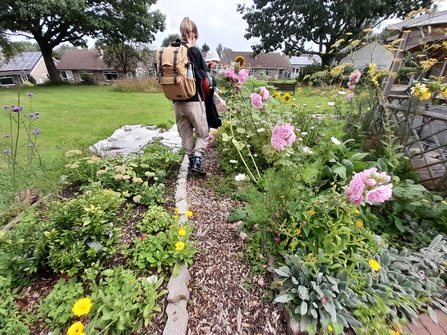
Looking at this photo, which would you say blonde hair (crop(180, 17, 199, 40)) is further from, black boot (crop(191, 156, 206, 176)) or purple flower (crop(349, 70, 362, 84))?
purple flower (crop(349, 70, 362, 84))

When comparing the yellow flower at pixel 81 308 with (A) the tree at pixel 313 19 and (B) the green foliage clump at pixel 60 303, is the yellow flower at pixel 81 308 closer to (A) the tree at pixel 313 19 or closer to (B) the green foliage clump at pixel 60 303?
(B) the green foliage clump at pixel 60 303

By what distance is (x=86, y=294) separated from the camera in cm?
129

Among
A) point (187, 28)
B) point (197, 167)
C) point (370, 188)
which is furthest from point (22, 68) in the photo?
point (370, 188)

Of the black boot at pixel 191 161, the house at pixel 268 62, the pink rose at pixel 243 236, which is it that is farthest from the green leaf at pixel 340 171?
the house at pixel 268 62

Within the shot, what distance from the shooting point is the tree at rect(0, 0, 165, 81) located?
12773mm

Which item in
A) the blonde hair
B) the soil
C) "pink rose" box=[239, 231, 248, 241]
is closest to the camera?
the soil

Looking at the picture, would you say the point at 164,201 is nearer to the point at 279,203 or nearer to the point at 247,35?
the point at 279,203

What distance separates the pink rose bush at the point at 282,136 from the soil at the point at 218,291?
2.98 ft

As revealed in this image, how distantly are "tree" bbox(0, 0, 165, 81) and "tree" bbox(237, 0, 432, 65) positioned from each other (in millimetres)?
9722

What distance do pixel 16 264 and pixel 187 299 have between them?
47.7 inches

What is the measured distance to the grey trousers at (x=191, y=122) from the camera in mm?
2311

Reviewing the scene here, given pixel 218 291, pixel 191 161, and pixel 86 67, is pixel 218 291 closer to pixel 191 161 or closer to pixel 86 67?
pixel 191 161

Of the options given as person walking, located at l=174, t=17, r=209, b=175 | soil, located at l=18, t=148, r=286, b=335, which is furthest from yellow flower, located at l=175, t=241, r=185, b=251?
person walking, located at l=174, t=17, r=209, b=175

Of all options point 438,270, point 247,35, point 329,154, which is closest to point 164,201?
point 329,154
